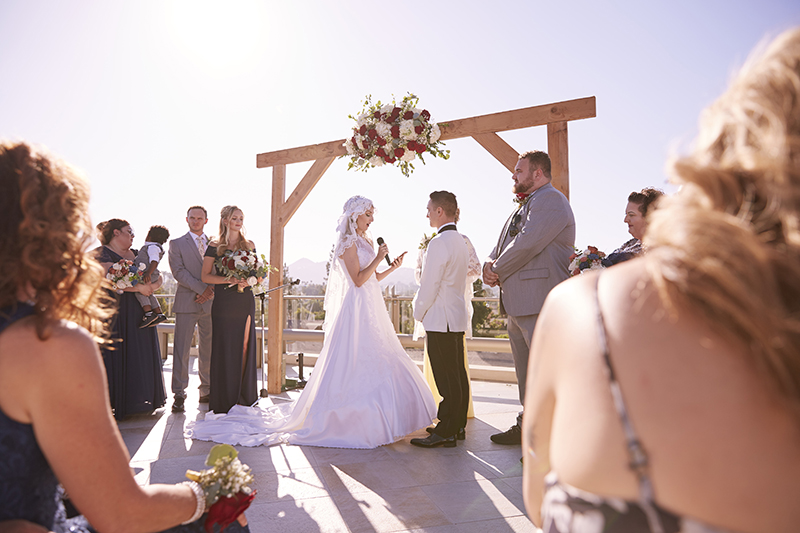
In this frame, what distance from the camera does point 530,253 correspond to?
13.2ft

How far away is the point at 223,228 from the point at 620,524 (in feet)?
16.8

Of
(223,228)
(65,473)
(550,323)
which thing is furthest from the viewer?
(223,228)

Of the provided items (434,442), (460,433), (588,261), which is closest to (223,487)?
(588,261)

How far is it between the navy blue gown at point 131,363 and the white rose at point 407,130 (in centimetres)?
314

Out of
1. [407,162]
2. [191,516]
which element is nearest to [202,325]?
[407,162]

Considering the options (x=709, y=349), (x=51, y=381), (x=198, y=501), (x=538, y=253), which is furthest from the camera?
(x=538, y=253)

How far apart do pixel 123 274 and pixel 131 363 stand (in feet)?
2.95

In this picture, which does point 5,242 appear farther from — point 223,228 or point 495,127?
point 495,127

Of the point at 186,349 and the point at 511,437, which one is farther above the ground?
the point at 186,349

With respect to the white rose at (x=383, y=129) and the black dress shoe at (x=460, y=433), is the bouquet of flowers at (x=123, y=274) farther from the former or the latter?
the black dress shoe at (x=460, y=433)

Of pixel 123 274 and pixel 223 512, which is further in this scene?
pixel 123 274

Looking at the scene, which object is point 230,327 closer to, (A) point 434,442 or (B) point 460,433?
(A) point 434,442

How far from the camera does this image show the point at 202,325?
625cm

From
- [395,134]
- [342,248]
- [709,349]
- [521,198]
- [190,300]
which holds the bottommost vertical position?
[709,349]
